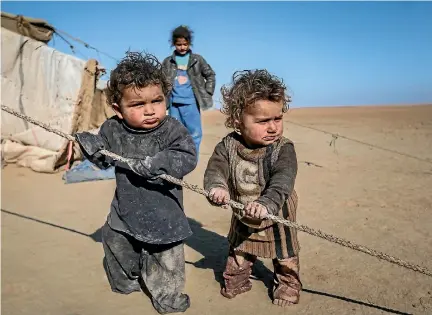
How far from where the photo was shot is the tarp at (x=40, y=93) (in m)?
7.06

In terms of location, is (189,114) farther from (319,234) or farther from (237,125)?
(319,234)

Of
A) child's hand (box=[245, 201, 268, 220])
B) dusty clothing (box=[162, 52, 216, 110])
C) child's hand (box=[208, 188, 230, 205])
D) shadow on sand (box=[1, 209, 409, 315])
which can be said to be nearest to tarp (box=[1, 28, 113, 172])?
dusty clothing (box=[162, 52, 216, 110])

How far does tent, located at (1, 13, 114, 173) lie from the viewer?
7.08 m

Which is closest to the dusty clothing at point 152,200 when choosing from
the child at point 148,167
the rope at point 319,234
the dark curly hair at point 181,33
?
the child at point 148,167

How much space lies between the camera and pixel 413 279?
116 inches

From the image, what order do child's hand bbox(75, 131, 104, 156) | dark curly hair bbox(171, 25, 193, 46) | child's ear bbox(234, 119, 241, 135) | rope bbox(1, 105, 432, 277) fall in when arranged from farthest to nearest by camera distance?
dark curly hair bbox(171, 25, 193, 46)
child's ear bbox(234, 119, 241, 135)
child's hand bbox(75, 131, 104, 156)
rope bbox(1, 105, 432, 277)

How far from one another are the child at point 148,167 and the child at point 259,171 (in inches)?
10.2

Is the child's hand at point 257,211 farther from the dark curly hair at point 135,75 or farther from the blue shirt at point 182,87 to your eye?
the blue shirt at point 182,87

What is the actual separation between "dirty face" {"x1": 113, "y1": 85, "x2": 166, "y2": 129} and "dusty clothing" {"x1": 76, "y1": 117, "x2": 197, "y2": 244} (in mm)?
64

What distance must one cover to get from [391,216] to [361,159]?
3.56 meters

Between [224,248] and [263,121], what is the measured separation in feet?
5.14

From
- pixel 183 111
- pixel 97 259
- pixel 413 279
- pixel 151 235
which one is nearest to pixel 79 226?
pixel 97 259

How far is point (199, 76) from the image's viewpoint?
19.3ft

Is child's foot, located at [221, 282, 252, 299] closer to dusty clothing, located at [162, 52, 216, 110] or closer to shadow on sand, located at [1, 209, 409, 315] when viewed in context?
shadow on sand, located at [1, 209, 409, 315]
